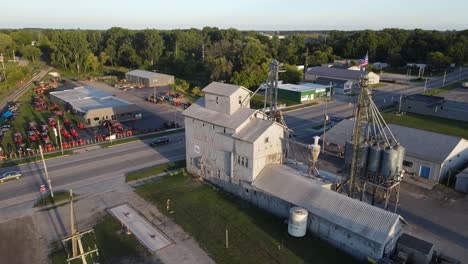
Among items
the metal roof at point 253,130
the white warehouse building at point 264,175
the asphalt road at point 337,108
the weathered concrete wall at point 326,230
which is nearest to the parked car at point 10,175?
the white warehouse building at point 264,175

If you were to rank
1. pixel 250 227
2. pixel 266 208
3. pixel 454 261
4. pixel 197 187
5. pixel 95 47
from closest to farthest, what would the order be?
pixel 454 261 → pixel 250 227 → pixel 266 208 → pixel 197 187 → pixel 95 47

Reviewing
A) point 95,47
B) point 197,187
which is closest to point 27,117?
point 197,187

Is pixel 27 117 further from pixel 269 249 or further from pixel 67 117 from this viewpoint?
pixel 269 249

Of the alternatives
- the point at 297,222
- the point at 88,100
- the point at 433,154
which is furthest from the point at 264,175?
the point at 88,100

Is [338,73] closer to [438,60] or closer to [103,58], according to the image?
[438,60]

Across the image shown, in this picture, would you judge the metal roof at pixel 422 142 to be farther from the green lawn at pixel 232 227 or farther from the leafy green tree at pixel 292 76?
the leafy green tree at pixel 292 76

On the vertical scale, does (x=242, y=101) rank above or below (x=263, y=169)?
above
